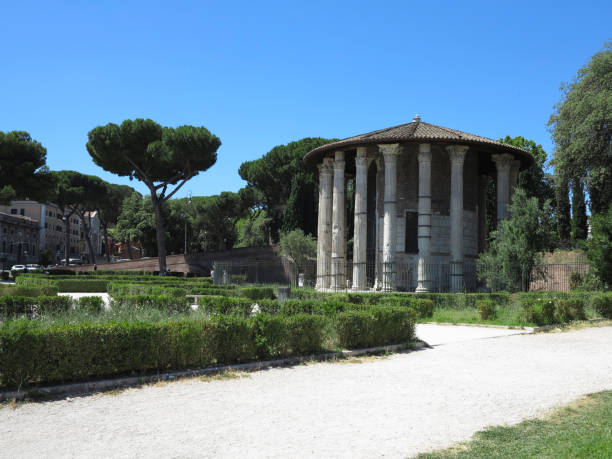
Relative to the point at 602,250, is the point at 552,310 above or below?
below

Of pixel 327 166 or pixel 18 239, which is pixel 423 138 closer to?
pixel 327 166

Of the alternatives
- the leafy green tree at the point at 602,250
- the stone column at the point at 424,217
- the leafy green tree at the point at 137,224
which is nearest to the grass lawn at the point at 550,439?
the leafy green tree at the point at 602,250

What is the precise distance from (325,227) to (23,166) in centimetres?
2224

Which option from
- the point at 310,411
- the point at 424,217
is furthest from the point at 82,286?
the point at 310,411

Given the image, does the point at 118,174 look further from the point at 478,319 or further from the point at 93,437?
the point at 93,437

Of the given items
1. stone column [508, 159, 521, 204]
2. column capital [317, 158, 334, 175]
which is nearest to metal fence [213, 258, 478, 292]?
stone column [508, 159, 521, 204]

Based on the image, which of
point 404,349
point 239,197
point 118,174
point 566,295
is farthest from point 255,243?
point 404,349

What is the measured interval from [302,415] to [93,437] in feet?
7.02

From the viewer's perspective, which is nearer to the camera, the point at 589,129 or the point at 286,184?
the point at 589,129

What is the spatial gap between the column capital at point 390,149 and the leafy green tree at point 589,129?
1064 cm

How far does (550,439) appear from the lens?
4816 mm

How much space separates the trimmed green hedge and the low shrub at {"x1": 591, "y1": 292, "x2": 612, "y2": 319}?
440 inches

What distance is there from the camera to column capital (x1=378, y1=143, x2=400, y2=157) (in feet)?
86.5

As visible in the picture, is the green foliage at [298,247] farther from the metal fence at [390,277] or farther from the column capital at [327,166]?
the column capital at [327,166]
